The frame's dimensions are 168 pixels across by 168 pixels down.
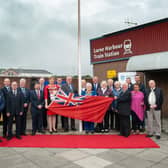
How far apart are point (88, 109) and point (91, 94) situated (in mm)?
498

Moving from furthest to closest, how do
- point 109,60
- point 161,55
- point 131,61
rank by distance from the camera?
1. point 109,60
2. point 131,61
3. point 161,55

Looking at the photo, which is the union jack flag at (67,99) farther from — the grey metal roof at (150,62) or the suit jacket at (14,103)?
the grey metal roof at (150,62)

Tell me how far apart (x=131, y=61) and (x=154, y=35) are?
1965 mm

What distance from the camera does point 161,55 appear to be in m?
7.56

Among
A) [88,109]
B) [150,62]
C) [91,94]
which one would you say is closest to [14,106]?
[88,109]

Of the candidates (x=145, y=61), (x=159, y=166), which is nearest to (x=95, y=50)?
(x=145, y=61)

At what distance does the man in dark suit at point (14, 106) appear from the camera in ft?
17.6

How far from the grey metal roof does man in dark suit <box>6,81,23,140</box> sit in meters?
5.01

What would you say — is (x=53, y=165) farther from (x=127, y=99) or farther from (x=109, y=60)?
(x=109, y=60)

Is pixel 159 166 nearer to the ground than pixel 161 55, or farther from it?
nearer to the ground

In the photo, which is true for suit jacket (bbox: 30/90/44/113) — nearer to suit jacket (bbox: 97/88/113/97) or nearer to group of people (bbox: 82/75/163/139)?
group of people (bbox: 82/75/163/139)

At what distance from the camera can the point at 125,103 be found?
5699 millimetres

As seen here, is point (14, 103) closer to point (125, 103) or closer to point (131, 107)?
point (125, 103)

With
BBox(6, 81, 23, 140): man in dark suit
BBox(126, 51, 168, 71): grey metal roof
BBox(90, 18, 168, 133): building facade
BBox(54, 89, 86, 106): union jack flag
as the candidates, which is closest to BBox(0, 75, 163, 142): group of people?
BBox(6, 81, 23, 140): man in dark suit
